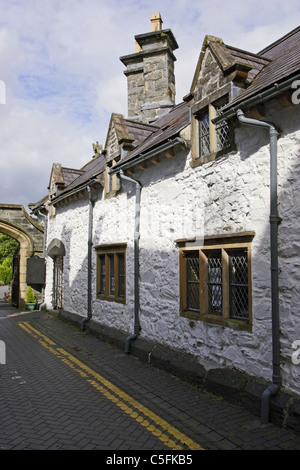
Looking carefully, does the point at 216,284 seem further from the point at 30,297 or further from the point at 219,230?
the point at 30,297

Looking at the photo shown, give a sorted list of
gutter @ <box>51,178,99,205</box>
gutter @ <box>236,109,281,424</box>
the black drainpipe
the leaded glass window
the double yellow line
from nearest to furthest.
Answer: the double yellow line, gutter @ <box>236,109,281,424</box>, the leaded glass window, gutter @ <box>51,178,99,205</box>, the black drainpipe

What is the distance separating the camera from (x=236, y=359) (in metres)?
6.40

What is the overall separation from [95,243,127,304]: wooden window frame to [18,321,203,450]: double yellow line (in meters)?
2.25

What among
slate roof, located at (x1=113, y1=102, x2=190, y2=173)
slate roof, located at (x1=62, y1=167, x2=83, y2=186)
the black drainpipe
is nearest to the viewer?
slate roof, located at (x1=113, y1=102, x2=190, y2=173)

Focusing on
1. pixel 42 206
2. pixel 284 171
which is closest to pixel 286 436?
pixel 284 171

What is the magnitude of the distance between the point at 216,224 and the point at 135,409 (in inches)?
135

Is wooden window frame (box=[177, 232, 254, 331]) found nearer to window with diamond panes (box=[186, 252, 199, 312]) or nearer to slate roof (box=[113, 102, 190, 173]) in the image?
window with diamond panes (box=[186, 252, 199, 312])

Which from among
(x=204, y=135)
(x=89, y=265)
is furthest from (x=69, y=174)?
(x=204, y=135)

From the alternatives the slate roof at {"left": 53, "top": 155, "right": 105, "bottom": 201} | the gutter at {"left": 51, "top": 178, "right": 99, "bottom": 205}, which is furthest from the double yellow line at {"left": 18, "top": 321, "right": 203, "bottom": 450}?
the slate roof at {"left": 53, "top": 155, "right": 105, "bottom": 201}

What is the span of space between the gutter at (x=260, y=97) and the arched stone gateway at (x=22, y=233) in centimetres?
1540

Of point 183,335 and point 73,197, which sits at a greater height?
point 73,197

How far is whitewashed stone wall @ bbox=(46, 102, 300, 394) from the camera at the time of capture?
5.57m
